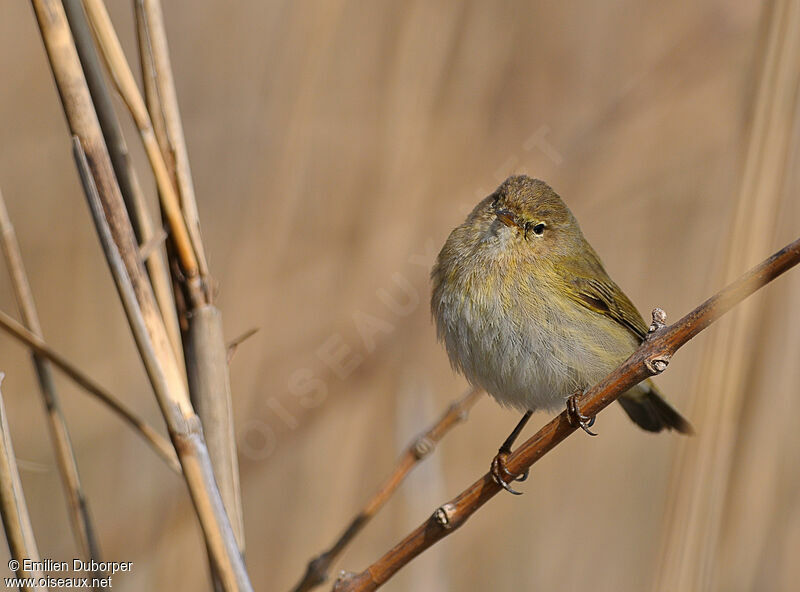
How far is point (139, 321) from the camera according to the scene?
1.29 m

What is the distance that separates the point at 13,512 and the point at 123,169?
2.10ft

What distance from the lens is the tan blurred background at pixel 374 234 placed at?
2.59 metres

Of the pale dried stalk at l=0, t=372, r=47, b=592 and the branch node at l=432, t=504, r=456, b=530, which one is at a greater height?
the pale dried stalk at l=0, t=372, r=47, b=592

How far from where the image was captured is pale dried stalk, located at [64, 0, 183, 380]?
4.61 ft

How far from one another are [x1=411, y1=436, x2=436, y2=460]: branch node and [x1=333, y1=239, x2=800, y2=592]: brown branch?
192 millimetres

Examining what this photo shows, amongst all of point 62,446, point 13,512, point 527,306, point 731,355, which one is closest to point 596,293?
point 527,306

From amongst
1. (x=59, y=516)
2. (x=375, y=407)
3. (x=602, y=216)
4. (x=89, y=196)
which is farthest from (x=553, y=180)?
(x=59, y=516)

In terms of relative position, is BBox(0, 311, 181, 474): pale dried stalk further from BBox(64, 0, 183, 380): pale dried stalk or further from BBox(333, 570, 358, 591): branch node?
BBox(333, 570, 358, 591): branch node

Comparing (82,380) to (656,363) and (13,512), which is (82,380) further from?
(656,363)

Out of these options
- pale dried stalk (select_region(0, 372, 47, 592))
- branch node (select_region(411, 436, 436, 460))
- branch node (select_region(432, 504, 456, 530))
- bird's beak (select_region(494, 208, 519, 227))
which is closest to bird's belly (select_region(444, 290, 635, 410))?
bird's beak (select_region(494, 208, 519, 227))

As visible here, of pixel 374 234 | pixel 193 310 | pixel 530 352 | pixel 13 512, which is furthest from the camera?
pixel 374 234

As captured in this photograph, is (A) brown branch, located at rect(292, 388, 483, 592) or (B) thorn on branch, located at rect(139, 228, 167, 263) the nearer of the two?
(B) thorn on branch, located at rect(139, 228, 167, 263)

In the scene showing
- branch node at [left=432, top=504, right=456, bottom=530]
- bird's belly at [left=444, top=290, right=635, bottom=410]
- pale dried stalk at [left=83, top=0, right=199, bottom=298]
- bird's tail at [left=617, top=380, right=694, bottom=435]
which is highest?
pale dried stalk at [left=83, top=0, right=199, bottom=298]

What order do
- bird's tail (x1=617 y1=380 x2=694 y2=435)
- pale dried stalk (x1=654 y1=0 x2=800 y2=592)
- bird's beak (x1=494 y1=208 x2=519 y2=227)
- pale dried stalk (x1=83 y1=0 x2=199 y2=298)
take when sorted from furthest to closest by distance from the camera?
bird's tail (x1=617 y1=380 x2=694 y2=435)
bird's beak (x1=494 y1=208 x2=519 y2=227)
pale dried stalk (x1=654 y1=0 x2=800 y2=592)
pale dried stalk (x1=83 y1=0 x2=199 y2=298)
